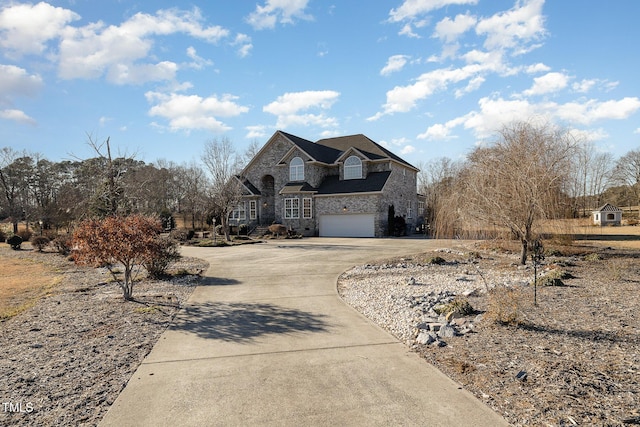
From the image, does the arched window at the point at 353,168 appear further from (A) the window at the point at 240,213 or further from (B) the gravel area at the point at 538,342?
(B) the gravel area at the point at 538,342

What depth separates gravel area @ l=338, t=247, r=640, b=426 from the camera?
3955mm

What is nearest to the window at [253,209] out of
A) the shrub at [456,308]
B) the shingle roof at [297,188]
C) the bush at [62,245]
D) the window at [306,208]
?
the shingle roof at [297,188]

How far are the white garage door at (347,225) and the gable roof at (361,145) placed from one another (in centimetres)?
627

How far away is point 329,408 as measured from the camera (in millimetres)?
4039

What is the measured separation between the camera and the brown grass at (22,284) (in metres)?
9.48

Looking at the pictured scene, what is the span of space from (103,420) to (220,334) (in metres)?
2.82

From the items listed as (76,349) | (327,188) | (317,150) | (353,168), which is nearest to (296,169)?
(317,150)

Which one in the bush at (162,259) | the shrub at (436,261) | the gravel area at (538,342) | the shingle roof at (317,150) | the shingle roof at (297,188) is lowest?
the gravel area at (538,342)

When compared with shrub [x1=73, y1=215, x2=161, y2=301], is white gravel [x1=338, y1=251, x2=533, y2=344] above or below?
below

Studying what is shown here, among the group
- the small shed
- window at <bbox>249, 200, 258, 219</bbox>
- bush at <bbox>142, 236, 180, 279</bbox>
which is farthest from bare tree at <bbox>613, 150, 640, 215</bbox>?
bush at <bbox>142, 236, 180, 279</bbox>

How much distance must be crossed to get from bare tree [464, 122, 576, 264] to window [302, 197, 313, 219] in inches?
887

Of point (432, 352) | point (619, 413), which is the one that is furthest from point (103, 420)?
point (619, 413)

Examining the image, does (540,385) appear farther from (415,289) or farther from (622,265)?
(622,265)

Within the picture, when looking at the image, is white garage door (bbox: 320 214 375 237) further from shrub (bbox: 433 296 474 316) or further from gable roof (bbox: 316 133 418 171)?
shrub (bbox: 433 296 474 316)
